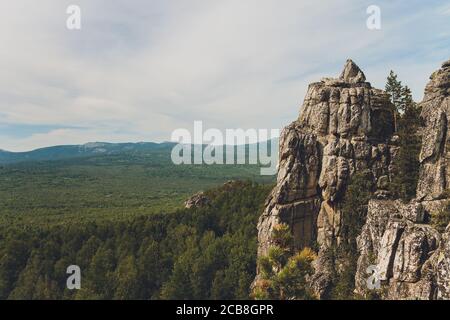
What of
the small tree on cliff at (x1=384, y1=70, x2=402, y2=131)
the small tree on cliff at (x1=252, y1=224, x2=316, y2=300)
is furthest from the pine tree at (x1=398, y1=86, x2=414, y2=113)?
the small tree on cliff at (x1=252, y1=224, x2=316, y2=300)

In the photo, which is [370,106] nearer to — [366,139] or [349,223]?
[366,139]

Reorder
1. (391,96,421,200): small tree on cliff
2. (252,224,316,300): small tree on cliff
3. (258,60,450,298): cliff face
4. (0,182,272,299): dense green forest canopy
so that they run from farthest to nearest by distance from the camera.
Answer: (0,182,272,299): dense green forest canopy, (391,96,421,200): small tree on cliff, (258,60,450,298): cliff face, (252,224,316,300): small tree on cliff

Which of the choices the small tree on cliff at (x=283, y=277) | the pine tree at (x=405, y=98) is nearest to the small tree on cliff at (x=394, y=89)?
the pine tree at (x=405, y=98)

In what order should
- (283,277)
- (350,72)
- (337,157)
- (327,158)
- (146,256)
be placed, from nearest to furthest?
1. (283,277)
2. (337,157)
3. (327,158)
4. (350,72)
5. (146,256)

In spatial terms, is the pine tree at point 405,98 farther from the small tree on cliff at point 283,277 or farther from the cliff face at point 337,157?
the small tree on cliff at point 283,277

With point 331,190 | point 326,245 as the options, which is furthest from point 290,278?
point 331,190

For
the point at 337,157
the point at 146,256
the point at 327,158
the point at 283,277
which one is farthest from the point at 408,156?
the point at 146,256

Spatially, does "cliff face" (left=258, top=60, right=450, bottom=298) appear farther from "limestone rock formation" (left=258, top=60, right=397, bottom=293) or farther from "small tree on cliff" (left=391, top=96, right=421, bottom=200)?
"small tree on cliff" (left=391, top=96, right=421, bottom=200)

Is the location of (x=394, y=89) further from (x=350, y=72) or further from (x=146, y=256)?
(x=146, y=256)
